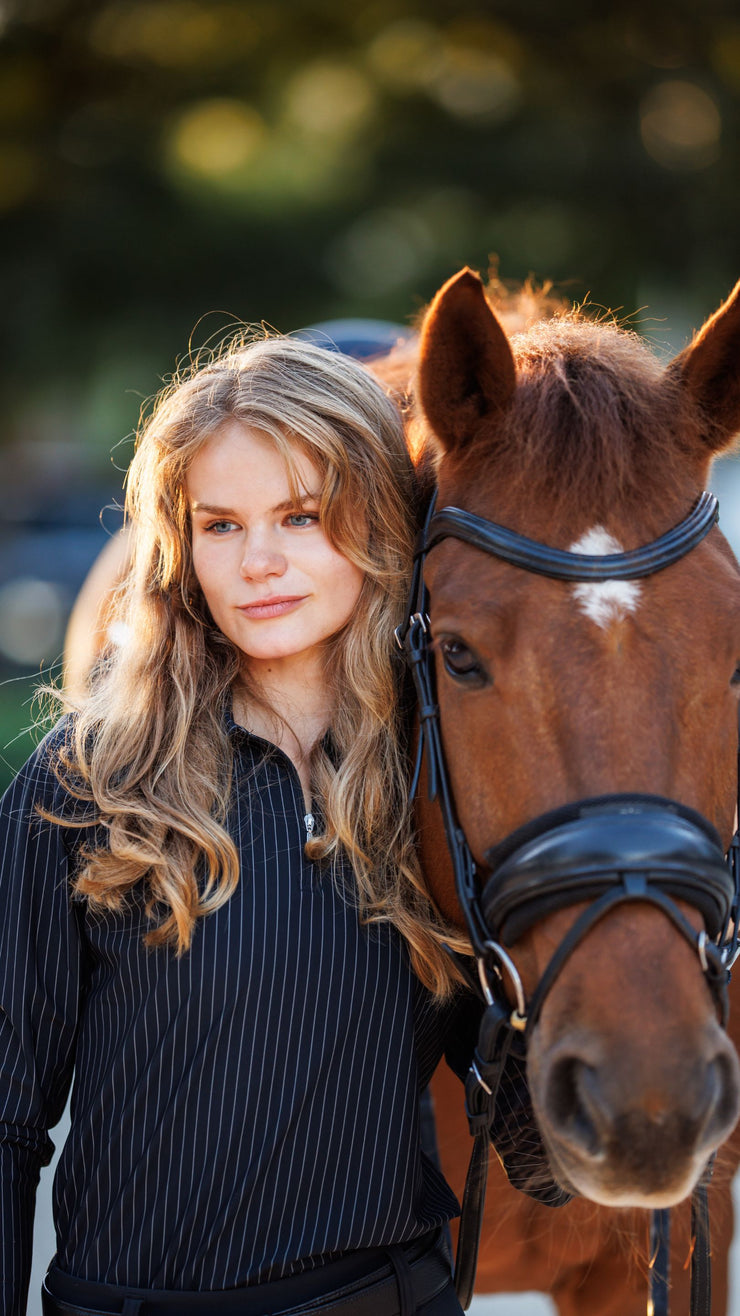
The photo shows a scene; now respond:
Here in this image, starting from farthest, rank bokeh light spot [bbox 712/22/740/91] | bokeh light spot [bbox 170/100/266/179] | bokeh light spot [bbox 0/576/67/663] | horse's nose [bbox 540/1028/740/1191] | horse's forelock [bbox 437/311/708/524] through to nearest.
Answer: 1. bokeh light spot [bbox 0/576/67/663]
2. bokeh light spot [bbox 170/100/266/179]
3. bokeh light spot [bbox 712/22/740/91]
4. horse's forelock [bbox 437/311/708/524]
5. horse's nose [bbox 540/1028/740/1191]

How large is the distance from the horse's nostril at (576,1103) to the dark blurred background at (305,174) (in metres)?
5.02

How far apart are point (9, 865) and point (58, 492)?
5.82 metres

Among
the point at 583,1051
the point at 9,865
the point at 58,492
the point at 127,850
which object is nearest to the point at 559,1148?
the point at 583,1051

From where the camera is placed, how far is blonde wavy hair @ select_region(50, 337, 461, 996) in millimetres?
1394

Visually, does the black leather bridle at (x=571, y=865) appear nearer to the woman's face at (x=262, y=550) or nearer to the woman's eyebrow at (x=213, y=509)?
the woman's face at (x=262, y=550)

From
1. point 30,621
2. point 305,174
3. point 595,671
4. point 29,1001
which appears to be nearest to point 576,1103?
point 595,671

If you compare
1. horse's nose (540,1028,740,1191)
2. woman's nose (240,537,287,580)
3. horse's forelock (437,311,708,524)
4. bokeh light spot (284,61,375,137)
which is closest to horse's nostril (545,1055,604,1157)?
horse's nose (540,1028,740,1191)

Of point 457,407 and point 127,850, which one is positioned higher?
point 457,407

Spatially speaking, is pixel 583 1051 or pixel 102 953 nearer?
pixel 583 1051

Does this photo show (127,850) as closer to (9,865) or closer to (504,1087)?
(9,865)

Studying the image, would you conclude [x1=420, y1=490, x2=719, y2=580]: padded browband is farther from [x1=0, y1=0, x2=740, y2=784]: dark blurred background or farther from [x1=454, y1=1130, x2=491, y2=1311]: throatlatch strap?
[x1=0, y1=0, x2=740, y2=784]: dark blurred background

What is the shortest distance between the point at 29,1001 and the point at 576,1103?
28.5 inches

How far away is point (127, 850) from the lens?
4.45ft

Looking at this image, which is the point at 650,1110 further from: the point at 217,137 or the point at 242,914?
the point at 217,137
